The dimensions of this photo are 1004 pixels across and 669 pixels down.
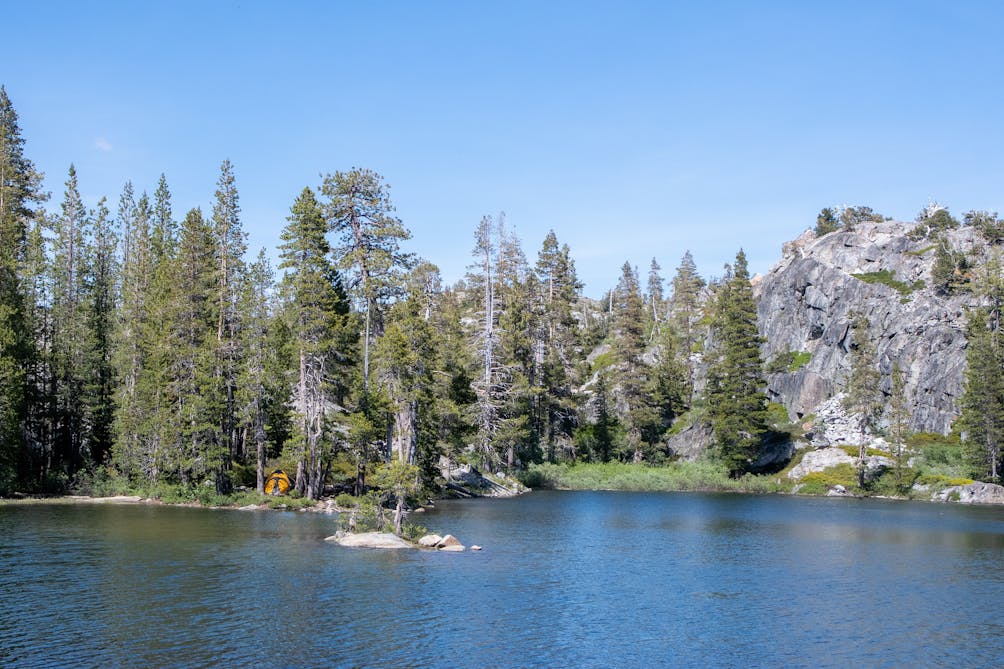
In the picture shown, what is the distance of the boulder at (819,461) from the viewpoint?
284ft

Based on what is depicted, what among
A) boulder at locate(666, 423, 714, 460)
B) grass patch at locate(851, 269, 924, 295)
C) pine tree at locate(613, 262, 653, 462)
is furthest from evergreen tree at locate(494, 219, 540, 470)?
grass patch at locate(851, 269, 924, 295)

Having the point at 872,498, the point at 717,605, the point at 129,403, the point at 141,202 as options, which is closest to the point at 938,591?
the point at 717,605

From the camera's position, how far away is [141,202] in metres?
82.9

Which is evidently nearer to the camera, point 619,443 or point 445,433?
point 445,433

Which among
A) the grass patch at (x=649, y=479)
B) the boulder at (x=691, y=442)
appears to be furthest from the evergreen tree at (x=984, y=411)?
the boulder at (x=691, y=442)

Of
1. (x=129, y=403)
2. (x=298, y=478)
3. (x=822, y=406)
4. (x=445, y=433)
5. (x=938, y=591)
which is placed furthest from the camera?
(x=822, y=406)

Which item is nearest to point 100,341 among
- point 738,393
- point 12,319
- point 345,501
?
point 12,319

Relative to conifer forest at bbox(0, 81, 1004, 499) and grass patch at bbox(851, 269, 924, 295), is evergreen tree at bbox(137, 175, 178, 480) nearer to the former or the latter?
conifer forest at bbox(0, 81, 1004, 499)

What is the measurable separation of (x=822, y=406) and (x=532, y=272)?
133 feet

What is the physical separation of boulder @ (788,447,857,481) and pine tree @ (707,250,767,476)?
5.08 meters

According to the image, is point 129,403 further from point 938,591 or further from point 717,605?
point 938,591

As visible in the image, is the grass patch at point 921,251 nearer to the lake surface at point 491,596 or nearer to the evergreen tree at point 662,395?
the evergreen tree at point 662,395

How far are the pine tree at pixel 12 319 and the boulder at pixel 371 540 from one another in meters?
31.2

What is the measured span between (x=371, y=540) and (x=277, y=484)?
21.8 metres
